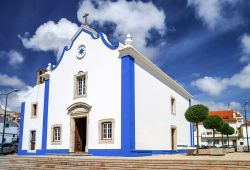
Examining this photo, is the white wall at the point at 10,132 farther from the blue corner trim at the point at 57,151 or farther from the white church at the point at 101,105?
the blue corner trim at the point at 57,151

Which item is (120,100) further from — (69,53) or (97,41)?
(69,53)

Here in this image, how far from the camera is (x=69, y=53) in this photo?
20.6 metres

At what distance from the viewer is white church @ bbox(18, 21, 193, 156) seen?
53.3ft

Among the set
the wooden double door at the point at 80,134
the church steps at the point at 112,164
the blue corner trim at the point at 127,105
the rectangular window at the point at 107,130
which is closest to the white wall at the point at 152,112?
the blue corner trim at the point at 127,105

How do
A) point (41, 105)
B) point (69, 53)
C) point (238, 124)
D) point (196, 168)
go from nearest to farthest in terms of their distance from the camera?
point (196, 168) → point (69, 53) → point (41, 105) → point (238, 124)

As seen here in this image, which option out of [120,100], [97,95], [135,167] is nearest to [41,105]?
[97,95]

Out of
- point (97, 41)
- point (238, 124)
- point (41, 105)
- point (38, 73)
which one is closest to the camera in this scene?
point (97, 41)

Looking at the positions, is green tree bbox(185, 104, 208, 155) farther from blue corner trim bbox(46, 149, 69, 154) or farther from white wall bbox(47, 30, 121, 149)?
blue corner trim bbox(46, 149, 69, 154)

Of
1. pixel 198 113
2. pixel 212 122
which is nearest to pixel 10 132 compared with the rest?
pixel 212 122

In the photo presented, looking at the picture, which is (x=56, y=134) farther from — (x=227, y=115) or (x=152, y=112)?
(x=227, y=115)

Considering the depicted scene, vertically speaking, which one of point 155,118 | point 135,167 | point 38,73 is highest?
point 38,73

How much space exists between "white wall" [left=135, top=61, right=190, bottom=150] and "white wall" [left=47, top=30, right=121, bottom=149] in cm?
133

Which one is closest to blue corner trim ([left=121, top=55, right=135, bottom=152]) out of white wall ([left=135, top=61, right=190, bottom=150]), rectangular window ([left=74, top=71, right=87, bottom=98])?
white wall ([left=135, top=61, right=190, bottom=150])

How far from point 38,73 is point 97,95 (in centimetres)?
1012
